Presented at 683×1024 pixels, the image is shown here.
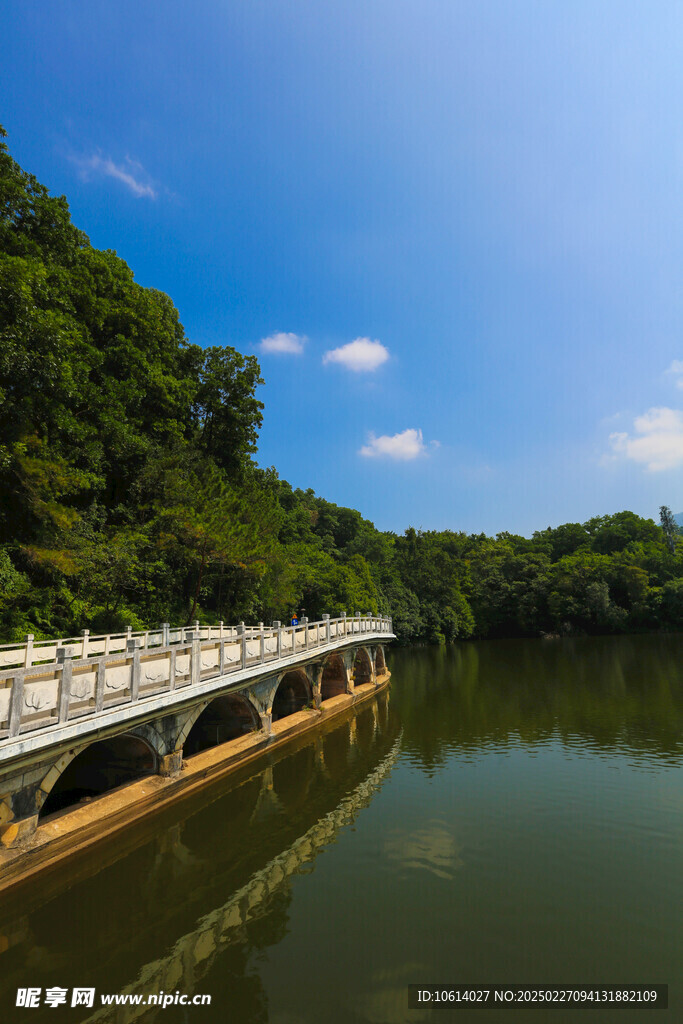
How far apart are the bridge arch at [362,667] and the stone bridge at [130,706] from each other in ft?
30.9

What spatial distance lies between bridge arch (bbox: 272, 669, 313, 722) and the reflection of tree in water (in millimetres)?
4869

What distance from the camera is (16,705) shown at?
827 cm

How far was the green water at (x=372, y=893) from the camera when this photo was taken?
716cm

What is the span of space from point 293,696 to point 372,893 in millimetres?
14719

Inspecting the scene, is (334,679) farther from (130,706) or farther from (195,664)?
(130,706)

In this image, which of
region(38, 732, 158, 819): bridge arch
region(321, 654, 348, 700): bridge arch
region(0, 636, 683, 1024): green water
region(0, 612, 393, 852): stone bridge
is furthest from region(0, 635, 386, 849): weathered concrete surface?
region(321, 654, 348, 700): bridge arch

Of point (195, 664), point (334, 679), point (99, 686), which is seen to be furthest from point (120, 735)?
point (334, 679)

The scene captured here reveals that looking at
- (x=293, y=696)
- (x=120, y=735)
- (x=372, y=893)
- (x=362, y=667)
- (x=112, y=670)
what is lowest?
(x=362, y=667)

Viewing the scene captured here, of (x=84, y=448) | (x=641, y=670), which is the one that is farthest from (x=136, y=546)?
(x=641, y=670)

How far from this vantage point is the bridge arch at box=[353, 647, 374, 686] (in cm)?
3455

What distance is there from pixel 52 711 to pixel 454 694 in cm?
2865

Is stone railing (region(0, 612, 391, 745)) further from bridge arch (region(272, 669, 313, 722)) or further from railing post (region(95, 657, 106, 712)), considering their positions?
bridge arch (region(272, 669, 313, 722))

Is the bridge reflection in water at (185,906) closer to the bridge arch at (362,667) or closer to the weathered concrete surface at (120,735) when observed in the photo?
the weathered concrete surface at (120,735)

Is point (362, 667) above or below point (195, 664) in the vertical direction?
below
